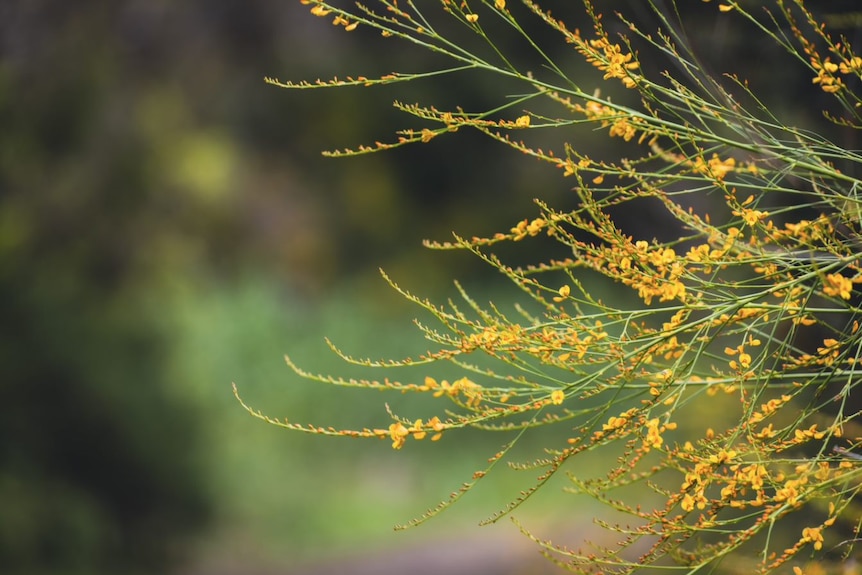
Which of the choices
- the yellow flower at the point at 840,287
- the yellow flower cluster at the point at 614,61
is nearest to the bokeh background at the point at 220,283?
the yellow flower cluster at the point at 614,61

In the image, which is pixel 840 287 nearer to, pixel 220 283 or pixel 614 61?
pixel 614 61

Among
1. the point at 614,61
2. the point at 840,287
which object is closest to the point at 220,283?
the point at 614,61

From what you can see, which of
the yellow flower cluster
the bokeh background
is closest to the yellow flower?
the yellow flower cluster

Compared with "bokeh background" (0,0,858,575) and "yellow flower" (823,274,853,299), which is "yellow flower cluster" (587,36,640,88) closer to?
"yellow flower" (823,274,853,299)

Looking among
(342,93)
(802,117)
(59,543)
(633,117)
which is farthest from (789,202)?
(342,93)

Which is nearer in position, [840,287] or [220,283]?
[840,287]

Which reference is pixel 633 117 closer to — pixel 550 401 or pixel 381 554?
pixel 550 401

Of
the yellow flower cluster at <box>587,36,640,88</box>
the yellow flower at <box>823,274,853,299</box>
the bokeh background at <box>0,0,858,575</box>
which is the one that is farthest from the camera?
the bokeh background at <box>0,0,858,575</box>

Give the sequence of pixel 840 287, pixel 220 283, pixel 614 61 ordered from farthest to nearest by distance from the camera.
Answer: pixel 220 283
pixel 614 61
pixel 840 287
